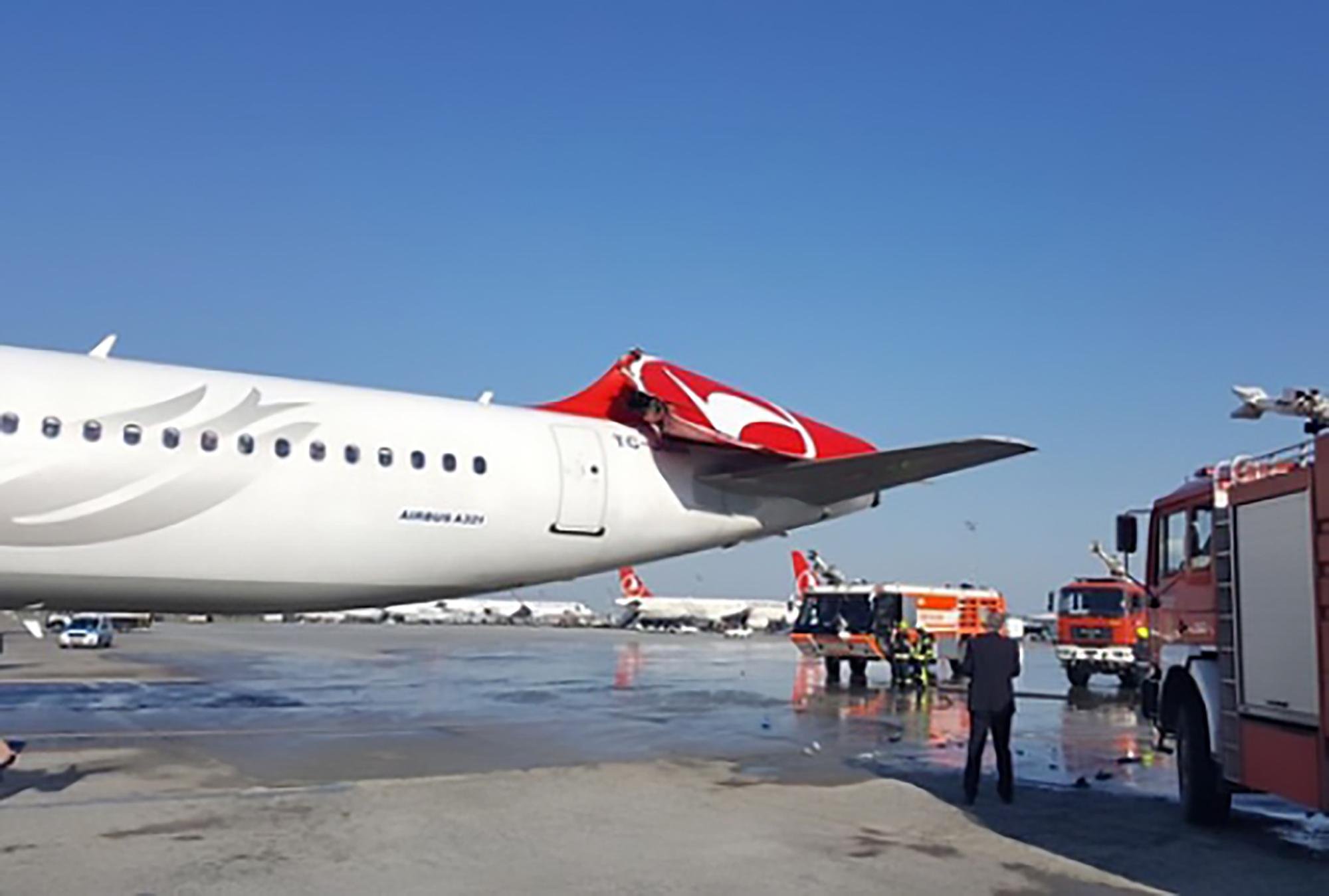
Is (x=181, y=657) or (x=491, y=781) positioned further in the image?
(x=181, y=657)

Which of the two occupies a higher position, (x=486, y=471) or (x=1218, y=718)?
(x=486, y=471)

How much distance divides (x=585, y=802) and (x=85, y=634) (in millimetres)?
38043

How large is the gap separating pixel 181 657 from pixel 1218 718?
34096 mm

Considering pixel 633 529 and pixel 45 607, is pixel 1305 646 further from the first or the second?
pixel 45 607

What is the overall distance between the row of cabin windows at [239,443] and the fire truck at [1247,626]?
25.6 feet

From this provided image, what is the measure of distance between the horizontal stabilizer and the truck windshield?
15752 millimetres

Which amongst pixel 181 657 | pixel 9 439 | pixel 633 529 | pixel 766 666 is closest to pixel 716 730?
pixel 633 529

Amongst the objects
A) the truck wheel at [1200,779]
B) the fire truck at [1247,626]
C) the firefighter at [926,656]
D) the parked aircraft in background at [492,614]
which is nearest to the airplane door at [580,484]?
the fire truck at [1247,626]

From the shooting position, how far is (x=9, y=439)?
1179 centimetres

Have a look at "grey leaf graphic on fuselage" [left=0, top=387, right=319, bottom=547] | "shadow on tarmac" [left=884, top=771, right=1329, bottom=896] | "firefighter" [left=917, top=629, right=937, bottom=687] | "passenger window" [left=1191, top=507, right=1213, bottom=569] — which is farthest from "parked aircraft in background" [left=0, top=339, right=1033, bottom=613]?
"firefighter" [left=917, top=629, right=937, bottom=687]

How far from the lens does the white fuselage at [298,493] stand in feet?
39.8

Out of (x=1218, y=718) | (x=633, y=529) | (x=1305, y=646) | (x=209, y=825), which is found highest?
(x=633, y=529)

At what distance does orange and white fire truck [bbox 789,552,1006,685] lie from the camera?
29.2m

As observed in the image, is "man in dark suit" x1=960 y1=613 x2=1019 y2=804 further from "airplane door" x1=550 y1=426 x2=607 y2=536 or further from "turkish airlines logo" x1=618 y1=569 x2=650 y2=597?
"turkish airlines logo" x1=618 y1=569 x2=650 y2=597
